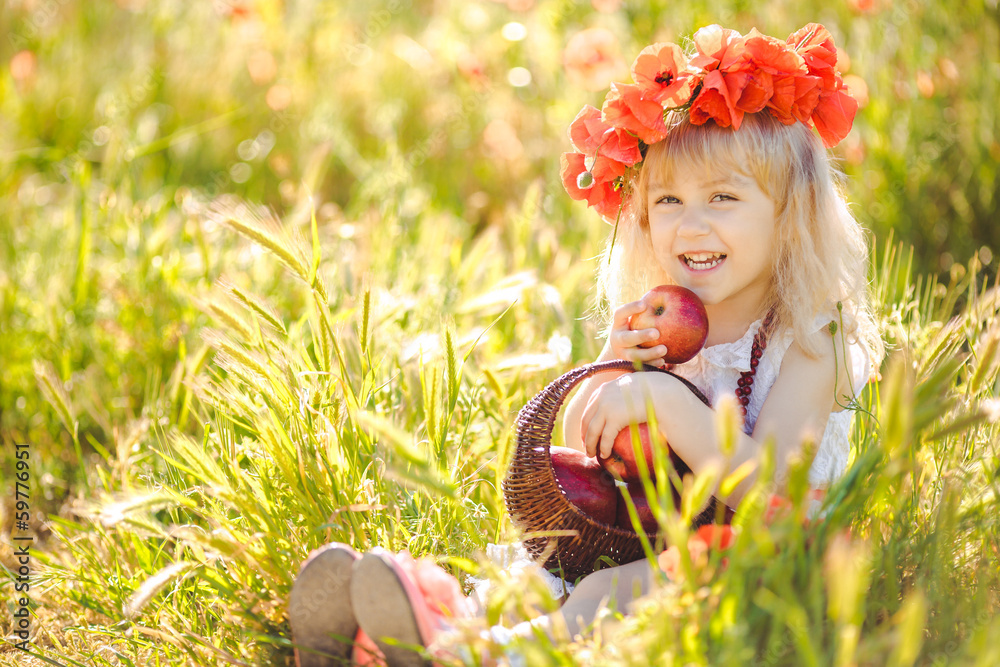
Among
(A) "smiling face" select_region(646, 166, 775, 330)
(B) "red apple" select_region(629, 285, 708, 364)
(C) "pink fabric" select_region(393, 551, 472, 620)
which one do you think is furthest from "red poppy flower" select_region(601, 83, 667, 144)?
(C) "pink fabric" select_region(393, 551, 472, 620)

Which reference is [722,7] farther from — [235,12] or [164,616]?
[164,616]

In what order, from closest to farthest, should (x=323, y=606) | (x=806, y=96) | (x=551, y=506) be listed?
(x=323, y=606), (x=551, y=506), (x=806, y=96)

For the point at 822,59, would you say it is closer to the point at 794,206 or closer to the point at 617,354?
the point at 794,206

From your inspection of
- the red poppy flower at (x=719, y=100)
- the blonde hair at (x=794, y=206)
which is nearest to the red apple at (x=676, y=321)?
the blonde hair at (x=794, y=206)

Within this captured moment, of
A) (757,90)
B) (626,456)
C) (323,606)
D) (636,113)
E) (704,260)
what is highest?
(757,90)

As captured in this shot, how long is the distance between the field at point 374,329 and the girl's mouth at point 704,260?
1.37 ft

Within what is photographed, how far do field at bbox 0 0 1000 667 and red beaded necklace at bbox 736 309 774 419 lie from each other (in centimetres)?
24

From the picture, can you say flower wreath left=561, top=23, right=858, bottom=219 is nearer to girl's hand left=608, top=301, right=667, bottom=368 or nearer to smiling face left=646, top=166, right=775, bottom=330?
smiling face left=646, top=166, right=775, bottom=330

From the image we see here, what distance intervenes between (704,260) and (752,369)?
0.88 ft

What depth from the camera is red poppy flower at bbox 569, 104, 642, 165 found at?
6.23 ft

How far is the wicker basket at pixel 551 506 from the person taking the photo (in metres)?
1.62

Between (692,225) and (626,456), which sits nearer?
(626,456)

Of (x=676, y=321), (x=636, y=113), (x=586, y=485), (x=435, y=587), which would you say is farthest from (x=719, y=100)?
(x=435, y=587)

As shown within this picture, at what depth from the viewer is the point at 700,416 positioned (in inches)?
66.1
